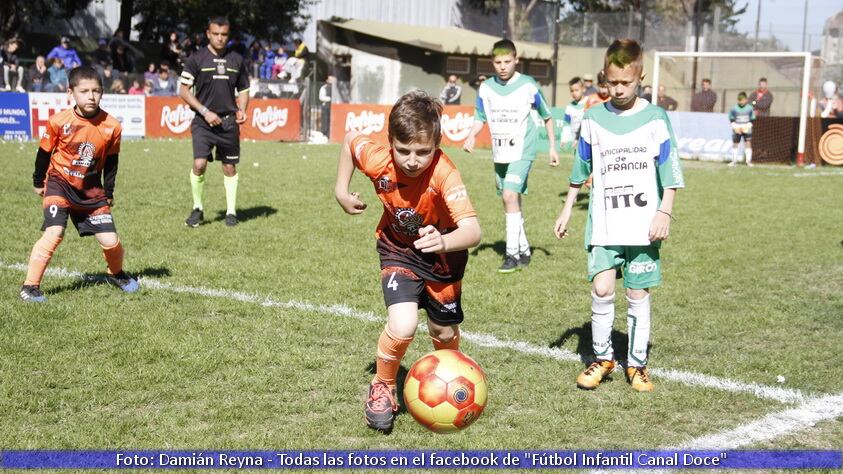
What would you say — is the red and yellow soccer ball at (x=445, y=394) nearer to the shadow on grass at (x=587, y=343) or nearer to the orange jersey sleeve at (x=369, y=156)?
the orange jersey sleeve at (x=369, y=156)

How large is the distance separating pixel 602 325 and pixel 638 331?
0.70 ft

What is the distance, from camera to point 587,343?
6027mm

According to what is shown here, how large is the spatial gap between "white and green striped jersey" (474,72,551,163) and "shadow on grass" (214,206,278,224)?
12.1ft

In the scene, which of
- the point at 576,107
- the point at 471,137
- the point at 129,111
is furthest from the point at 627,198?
the point at 129,111

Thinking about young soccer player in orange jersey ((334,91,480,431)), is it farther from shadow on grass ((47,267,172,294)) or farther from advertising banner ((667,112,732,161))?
advertising banner ((667,112,732,161))

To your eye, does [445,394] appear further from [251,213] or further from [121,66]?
[121,66]

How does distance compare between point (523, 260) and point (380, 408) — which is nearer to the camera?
point (380, 408)

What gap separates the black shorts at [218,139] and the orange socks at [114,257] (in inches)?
150

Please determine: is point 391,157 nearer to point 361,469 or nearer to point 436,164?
point 436,164

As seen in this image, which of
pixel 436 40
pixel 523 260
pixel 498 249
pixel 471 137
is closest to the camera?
pixel 523 260

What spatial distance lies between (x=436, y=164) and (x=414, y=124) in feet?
1.07

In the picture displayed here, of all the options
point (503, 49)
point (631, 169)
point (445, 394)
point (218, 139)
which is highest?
point (503, 49)

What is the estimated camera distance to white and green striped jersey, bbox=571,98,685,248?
16.4 ft

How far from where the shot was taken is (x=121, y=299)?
22.2 ft
